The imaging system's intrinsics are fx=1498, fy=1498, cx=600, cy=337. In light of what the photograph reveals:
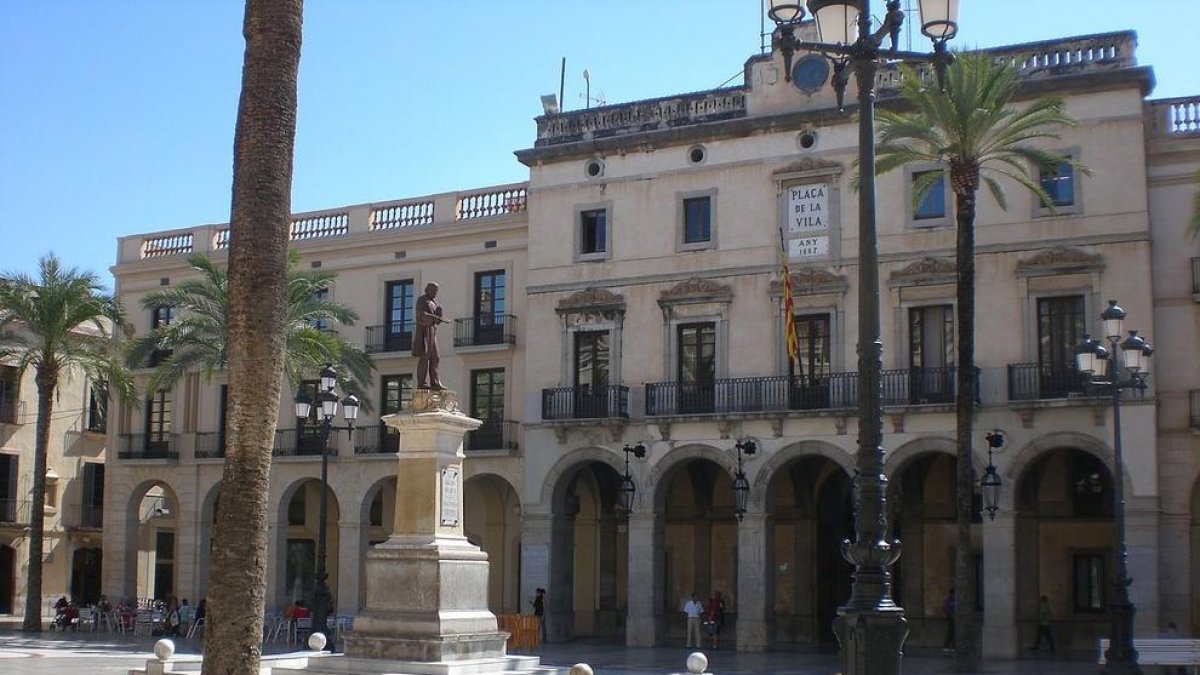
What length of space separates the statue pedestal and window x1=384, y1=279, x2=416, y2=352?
19189 mm

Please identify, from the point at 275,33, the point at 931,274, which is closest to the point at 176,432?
the point at 931,274

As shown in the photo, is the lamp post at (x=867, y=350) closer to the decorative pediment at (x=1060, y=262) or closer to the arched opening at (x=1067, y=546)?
the decorative pediment at (x=1060, y=262)

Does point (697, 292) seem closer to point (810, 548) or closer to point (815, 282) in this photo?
point (815, 282)

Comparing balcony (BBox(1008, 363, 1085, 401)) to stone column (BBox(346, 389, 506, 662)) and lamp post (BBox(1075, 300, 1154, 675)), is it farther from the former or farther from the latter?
stone column (BBox(346, 389, 506, 662))

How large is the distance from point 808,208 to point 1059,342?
6389 mm

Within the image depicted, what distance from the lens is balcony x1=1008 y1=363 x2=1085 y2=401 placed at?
3064cm

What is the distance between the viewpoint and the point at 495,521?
4047cm

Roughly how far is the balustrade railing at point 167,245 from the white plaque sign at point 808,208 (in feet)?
63.5

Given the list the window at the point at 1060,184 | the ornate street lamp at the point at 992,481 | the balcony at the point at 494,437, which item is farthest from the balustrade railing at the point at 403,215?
the ornate street lamp at the point at 992,481

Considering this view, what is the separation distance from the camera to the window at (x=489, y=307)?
3844 cm

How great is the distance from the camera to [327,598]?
2988 centimetres

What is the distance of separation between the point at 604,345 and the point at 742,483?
5.17 meters

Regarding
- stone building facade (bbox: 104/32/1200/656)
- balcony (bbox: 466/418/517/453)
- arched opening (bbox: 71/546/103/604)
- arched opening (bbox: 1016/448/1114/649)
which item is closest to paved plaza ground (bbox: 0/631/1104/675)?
stone building facade (bbox: 104/32/1200/656)

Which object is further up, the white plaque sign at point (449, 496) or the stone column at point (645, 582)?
the white plaque sign at point (449, 496)
